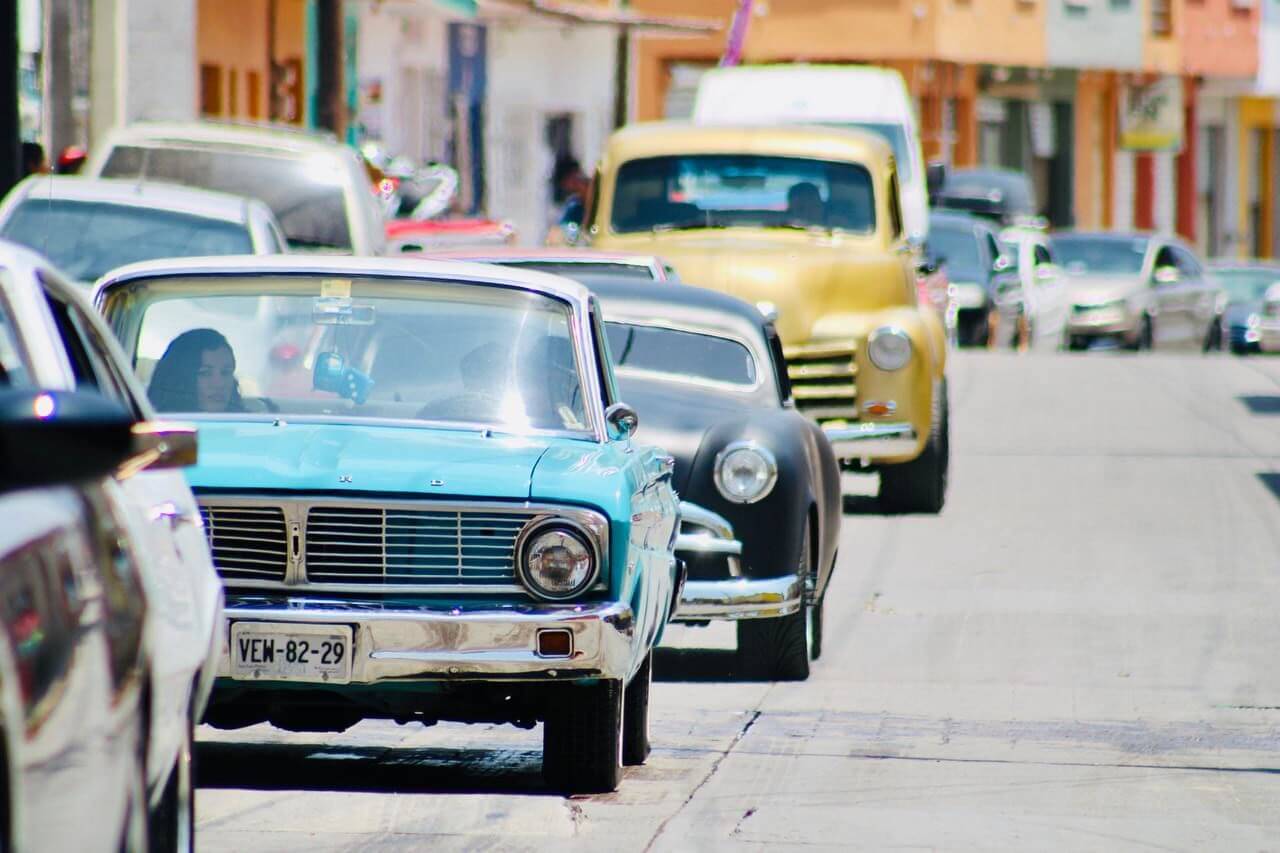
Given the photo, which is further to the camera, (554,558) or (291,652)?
(554,558)

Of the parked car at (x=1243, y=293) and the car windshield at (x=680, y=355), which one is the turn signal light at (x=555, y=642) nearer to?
the car windshield at (x=680, y=355)

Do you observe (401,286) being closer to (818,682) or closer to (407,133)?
(818,682)

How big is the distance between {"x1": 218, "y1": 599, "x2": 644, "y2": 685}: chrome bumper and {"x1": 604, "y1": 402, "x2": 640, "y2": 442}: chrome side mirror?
1.02 metres

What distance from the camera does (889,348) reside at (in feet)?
53.7

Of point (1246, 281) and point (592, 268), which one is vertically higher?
point (592, 268)

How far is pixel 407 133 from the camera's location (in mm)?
43000

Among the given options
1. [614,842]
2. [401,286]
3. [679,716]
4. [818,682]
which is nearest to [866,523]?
[818,682]

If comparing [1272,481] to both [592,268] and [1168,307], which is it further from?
[1168,307]

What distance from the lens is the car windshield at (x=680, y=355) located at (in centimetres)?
1183

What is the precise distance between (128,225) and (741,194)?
4.18 m

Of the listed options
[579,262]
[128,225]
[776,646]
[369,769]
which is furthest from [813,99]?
[369,769]

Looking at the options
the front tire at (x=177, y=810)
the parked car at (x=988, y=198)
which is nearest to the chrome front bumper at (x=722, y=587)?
the front tire at (x=177, y=810)

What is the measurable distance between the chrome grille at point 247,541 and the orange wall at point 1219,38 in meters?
53.2

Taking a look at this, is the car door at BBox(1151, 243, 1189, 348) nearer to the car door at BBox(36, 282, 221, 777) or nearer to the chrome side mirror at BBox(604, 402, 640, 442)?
the chrome side mirror at BBox(604, 402, 640, 442)
